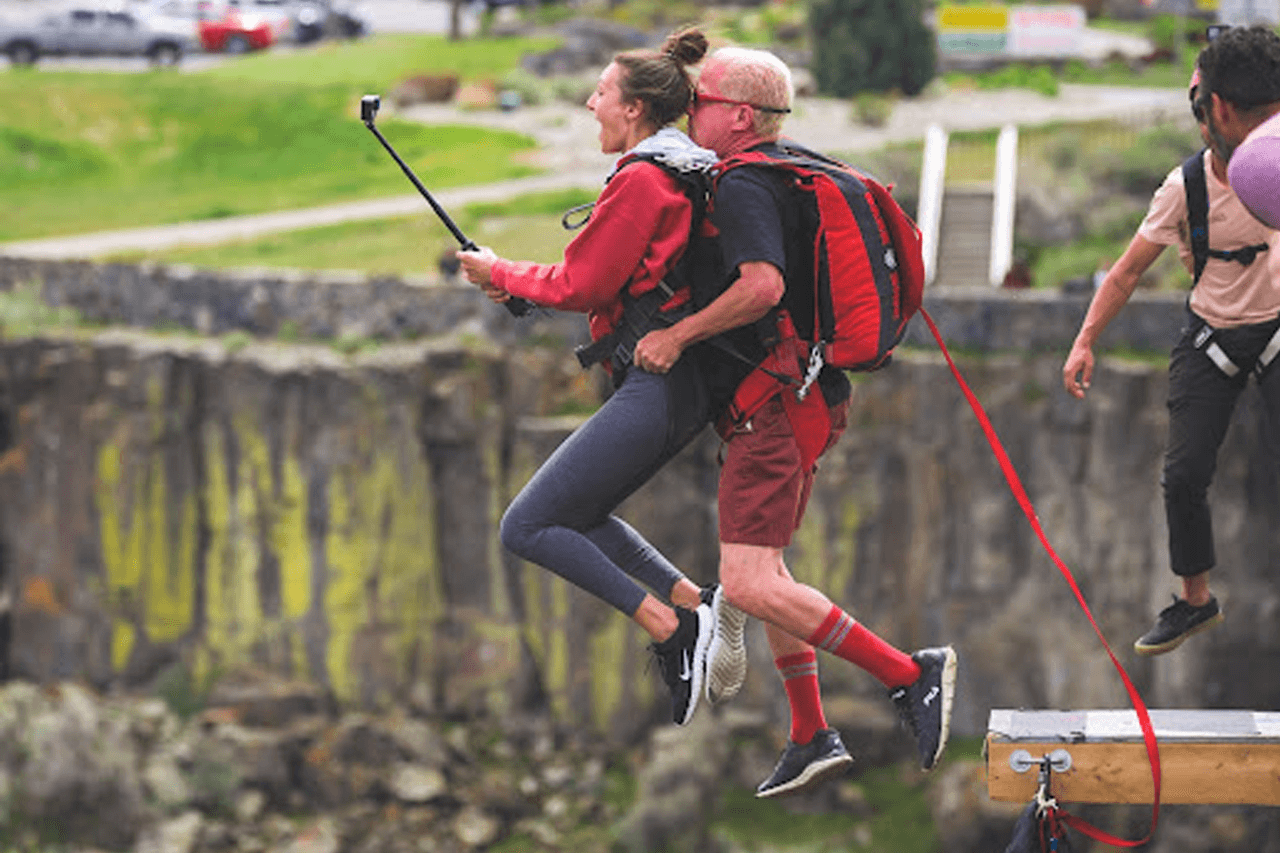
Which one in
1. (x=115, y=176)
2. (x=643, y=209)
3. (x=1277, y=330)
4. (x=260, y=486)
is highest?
(x=643, y=209)

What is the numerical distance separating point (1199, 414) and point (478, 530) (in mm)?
32280

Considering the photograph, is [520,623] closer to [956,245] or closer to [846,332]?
[956,245]

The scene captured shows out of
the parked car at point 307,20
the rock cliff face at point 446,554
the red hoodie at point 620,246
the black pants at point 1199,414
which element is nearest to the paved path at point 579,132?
the rock cliff face at point 446,554

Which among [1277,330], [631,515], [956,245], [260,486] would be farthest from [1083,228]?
[1277,330]

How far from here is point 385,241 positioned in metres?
46.0

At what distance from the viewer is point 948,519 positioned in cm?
4194

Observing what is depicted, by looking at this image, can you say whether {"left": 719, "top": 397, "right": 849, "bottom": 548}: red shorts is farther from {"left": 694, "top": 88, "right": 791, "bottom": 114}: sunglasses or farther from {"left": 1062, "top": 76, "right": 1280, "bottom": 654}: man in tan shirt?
{"left": 1062, "top": 76, "right": 1280, "bottom": 654}: man in tan shirt

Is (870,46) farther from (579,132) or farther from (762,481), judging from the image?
(762,481)

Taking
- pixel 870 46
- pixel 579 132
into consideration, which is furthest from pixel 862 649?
pixel 870 46

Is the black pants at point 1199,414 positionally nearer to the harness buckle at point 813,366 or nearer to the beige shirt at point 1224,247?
the beige shirt at point 1224,247

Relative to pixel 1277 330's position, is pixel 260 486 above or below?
below

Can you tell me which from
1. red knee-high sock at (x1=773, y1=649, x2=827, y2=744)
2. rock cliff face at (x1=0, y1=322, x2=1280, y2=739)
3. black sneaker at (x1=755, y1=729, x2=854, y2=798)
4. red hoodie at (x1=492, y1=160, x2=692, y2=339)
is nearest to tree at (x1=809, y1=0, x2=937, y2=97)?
rock cliff face at (x1=0, y1=322, x2=1280, y2=739)

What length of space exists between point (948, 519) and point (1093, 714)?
29619 millimetres

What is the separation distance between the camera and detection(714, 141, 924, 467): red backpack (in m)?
11.4
